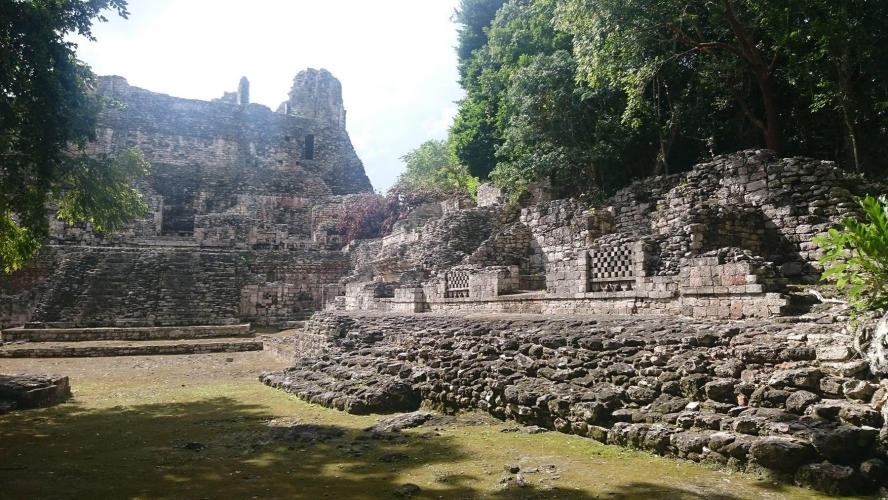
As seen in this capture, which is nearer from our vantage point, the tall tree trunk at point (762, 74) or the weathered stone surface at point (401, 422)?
the weathered stone surface at point (401, 422)

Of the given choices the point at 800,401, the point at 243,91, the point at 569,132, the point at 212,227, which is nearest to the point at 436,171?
the point at 212,227

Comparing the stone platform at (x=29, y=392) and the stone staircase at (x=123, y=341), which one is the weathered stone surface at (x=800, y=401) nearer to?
the stone platform at (x=29, y=392)

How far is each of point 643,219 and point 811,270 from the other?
18.0ft

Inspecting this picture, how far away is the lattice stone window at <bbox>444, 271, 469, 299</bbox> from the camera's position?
1488cm

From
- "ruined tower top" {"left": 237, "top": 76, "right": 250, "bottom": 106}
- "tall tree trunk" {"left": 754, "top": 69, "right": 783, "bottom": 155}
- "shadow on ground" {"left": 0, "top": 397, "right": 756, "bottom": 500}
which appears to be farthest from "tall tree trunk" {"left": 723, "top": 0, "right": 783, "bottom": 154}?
"ruined tower top" {"left": 237, "top": 76, "right": 250, "bottom": 106}

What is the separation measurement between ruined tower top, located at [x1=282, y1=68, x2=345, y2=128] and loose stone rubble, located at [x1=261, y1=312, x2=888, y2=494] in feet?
116

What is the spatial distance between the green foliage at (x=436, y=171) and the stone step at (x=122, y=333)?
16276 mm

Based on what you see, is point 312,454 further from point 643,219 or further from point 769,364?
point 643,219

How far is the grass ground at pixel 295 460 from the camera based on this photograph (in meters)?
4.35

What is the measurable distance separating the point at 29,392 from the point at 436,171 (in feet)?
94.8

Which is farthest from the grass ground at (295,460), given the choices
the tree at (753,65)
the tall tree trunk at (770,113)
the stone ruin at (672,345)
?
the tall tree trunk at (770,113)

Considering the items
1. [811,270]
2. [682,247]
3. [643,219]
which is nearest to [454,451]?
[682,247]

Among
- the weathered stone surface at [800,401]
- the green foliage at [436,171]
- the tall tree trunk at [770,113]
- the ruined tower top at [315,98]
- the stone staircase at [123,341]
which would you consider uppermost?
the ruined tower top at [315,98]

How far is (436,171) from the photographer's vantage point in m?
35.5
